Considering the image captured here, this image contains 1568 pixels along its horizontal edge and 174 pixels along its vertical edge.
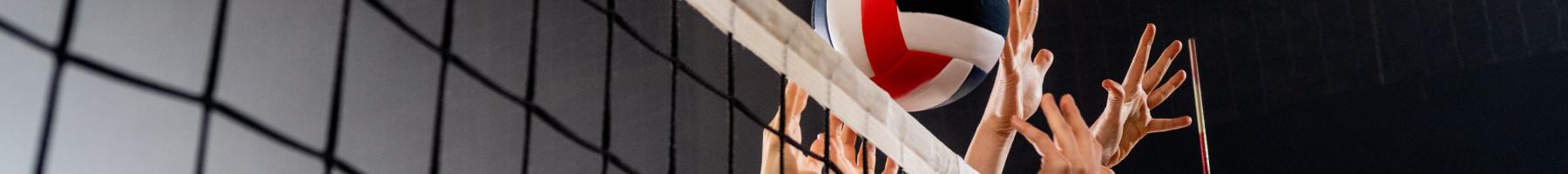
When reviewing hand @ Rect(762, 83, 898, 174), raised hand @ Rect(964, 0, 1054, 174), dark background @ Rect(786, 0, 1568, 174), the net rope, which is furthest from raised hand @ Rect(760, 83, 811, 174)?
dark background @ Rect(786, 0, 1568, 174)

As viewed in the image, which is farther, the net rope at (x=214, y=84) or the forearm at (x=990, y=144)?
the forearm at (x=990, y=144)

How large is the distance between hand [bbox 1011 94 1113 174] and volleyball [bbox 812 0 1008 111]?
0.07 meters

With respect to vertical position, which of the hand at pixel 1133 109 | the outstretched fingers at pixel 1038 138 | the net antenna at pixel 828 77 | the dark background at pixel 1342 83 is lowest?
the net antenna at pixel 828 77

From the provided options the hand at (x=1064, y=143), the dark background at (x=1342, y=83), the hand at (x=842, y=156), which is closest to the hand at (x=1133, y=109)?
the hand at (x=1064, y=143)

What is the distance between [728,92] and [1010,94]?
40cm

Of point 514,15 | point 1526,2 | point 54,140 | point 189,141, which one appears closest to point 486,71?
A: point 514,15

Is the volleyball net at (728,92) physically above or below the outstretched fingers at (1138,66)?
below

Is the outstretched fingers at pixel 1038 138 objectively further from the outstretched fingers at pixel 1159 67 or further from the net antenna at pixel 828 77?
the outstretched fingers at pixel 1159 67

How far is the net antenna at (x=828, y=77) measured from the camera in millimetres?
924

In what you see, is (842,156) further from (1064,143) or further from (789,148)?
(1064,143)

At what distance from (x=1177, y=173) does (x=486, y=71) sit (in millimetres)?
1266

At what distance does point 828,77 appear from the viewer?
3.31 ft

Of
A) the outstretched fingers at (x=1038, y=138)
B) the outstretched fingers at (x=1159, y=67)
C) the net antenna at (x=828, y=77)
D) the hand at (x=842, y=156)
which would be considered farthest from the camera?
the outstretched fingers at (x=1159, y=67)

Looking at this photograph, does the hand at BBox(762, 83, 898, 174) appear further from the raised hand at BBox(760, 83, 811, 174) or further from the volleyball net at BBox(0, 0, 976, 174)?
the volleyball net at BBox(0, 0, 976, 174)
